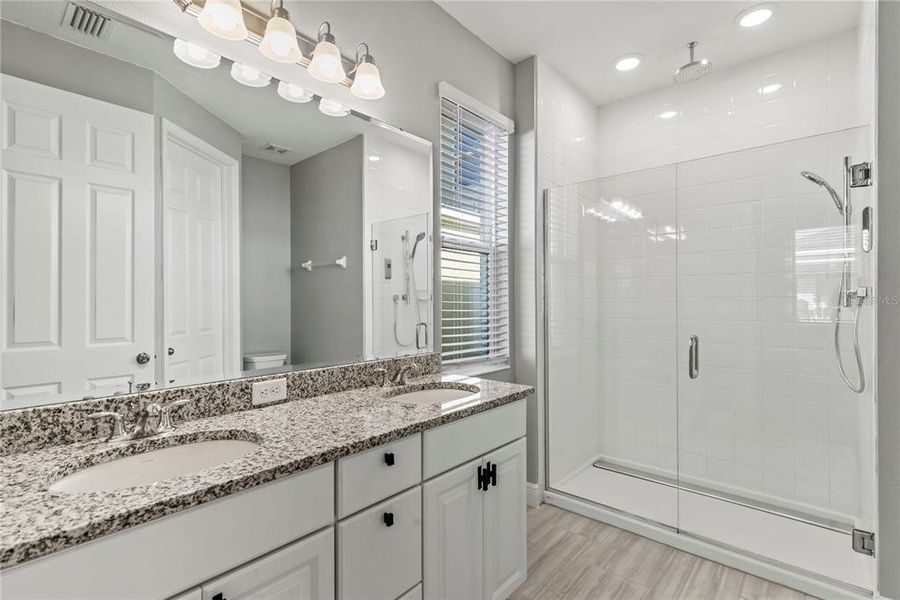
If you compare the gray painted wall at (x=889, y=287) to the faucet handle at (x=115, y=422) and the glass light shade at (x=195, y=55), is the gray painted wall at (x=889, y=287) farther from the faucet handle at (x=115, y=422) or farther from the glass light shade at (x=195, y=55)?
the faucet handle at (x=115, y=422)

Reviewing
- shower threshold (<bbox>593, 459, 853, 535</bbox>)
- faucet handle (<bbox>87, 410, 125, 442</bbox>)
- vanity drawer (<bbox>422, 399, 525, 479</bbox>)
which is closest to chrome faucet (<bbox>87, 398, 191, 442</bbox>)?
faucet handle (<bbox>87, 410, 125, 442</bbox>)

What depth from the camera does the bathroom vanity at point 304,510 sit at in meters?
0.75

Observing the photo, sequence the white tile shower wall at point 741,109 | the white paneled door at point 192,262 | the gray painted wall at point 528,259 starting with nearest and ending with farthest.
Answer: the white paneled door at point 192,262, the white tile shower wall at point 741,109, the gray painted wall at point 528,259

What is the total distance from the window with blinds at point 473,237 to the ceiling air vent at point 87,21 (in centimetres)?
149

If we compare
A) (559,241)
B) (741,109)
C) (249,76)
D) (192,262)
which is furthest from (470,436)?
(741,109)

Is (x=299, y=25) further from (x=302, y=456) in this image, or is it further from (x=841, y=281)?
(x=841, y=281)

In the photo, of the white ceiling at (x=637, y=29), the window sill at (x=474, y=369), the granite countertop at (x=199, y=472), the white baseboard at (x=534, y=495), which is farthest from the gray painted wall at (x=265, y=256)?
the white baseboard at (x=534, y=495)

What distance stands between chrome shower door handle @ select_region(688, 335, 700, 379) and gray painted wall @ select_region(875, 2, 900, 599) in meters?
1.04

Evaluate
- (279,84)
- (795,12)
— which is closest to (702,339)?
(795,12)

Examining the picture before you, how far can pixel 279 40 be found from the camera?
1.50 meters

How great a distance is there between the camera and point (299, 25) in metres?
1.68

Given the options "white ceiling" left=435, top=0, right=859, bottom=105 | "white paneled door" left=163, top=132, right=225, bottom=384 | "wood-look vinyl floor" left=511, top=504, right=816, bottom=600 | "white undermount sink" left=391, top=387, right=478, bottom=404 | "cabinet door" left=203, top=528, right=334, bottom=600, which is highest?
"white ceiling" left=435, top=0, right=859, bottom=105

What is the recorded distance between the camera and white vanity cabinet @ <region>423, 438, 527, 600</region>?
141cm

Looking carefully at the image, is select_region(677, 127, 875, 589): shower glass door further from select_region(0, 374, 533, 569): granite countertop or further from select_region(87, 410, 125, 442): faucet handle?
select_region(87, 410, 125, 442): faucet handle
